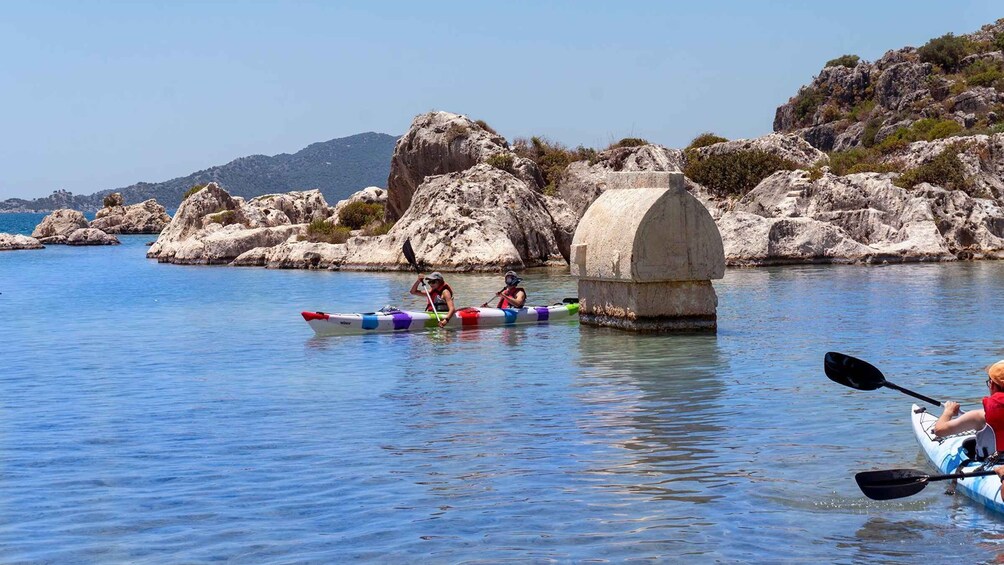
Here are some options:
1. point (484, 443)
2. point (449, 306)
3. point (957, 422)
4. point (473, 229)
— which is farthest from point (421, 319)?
point (473, 229)

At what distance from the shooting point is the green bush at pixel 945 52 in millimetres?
75188

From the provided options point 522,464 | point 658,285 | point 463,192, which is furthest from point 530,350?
point 463,192

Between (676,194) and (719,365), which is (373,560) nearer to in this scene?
(719,365)

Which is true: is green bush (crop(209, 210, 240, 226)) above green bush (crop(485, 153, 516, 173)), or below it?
below

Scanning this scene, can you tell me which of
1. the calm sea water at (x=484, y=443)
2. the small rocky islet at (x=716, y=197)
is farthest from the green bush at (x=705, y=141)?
the calm sea water at (x=484, y=443)

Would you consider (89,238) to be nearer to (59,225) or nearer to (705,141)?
(59,225)

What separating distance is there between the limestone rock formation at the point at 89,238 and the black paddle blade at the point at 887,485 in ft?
267

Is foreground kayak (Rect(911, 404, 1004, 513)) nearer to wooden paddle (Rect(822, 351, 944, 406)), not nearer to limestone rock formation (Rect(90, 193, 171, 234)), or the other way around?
wooden paddle (Rect(822, 351, 944, 406))

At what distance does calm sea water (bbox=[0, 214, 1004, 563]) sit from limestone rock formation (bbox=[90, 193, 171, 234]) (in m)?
82.7

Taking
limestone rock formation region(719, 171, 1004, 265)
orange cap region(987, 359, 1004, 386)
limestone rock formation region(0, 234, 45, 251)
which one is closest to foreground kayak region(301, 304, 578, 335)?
orange cap region(987, 359, 1004, 386)

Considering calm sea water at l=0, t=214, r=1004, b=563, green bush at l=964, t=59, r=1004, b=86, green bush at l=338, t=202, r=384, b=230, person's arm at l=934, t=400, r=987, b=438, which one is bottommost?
calm sea water at l=0, t=214, r=1004, b=563

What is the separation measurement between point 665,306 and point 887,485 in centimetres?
1236

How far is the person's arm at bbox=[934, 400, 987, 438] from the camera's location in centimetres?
871

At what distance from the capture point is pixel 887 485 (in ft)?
27.7
